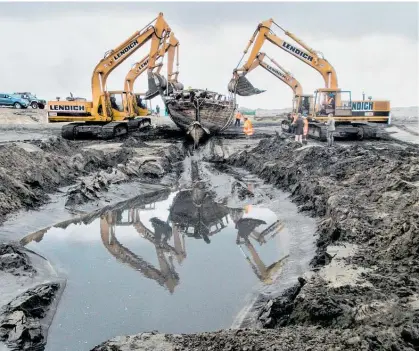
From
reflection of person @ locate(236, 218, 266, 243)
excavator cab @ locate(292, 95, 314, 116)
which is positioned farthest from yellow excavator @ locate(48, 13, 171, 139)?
reflection of person @ locate(236, 218, 266, 243)

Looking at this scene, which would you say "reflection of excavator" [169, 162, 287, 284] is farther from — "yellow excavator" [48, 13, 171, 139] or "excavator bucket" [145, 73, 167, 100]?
"excavator bucket" [145, 73, 167, 100]

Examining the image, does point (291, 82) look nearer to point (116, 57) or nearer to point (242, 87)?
point (242, 87)

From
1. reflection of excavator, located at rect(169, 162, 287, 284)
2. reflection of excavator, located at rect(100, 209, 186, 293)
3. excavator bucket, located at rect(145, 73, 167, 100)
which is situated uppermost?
excavator bucket, located at rect(145, 73, 167, 100)

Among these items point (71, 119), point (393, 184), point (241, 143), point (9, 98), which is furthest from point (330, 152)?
point (9, 98)

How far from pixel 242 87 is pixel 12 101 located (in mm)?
21255

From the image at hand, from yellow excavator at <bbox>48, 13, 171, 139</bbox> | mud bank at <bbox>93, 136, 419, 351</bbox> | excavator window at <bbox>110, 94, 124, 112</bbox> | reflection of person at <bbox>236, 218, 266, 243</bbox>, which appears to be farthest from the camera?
excavator window at <bbox>110, 94, 124, 112</bbox>

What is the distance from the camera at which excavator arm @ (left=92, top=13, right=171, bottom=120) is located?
74.3 ft

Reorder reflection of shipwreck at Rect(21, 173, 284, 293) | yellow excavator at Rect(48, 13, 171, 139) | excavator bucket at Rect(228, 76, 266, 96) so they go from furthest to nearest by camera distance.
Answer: excavator bucket at Rect(228, 76, 266, 96)
yellow excavator at Rect(48, 13, 171, 139)
reflection of shipwreck at Rect(21, 173, 284, 293)

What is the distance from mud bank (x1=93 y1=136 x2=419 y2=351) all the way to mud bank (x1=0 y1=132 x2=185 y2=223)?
573cm

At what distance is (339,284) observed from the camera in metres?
5.02

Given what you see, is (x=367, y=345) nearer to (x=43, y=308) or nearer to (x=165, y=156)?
(x=43, y=308)

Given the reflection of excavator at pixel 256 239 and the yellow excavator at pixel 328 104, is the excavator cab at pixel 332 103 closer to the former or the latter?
the yellow excavator at pixel 328 104

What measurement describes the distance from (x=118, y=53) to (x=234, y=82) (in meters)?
6.25

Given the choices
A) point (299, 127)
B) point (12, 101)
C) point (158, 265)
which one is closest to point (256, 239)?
point (158, 265)
